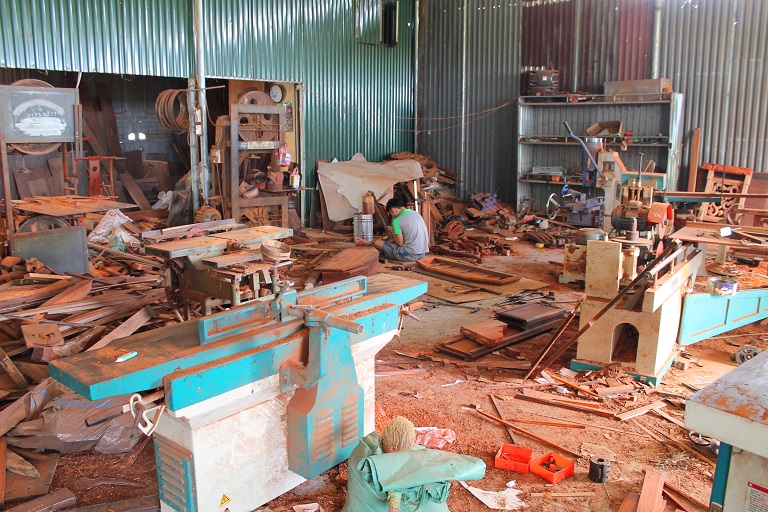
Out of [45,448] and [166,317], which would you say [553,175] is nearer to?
[166,317]

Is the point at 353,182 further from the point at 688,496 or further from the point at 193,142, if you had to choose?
the point at 688,496

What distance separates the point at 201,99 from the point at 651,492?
31.1 feet

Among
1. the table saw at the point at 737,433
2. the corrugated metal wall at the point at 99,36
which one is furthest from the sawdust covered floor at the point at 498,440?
the corrugated metal wall at the point at 99,36

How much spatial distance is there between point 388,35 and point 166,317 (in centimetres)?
1041

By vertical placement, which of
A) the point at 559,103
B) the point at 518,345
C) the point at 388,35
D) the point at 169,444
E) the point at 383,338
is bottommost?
the point at 518,345

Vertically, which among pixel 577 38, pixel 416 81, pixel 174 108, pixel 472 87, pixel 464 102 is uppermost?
pixel 577 38

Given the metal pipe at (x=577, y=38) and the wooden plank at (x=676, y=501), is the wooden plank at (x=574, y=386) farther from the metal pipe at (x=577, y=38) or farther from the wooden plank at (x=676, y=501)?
the metal pipe at (x=577, y=38)

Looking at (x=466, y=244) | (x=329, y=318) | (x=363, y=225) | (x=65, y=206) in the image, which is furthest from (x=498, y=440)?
(x=363, y=225)

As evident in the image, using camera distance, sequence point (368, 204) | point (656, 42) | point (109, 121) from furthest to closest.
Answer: point (109, 121) → point (656, 42) → point (368, 204)

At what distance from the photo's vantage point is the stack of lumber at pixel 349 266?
25.9 feet

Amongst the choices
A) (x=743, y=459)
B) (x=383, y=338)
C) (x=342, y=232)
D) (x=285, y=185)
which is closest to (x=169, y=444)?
(x=383, y=338)

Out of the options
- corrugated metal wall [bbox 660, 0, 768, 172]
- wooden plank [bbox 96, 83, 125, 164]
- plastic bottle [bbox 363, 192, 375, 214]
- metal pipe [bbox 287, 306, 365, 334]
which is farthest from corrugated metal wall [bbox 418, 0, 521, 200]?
metal pipe [bbox 287, 306, 365, 334]

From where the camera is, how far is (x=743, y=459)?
8.20ft

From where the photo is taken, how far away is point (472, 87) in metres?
15.1
